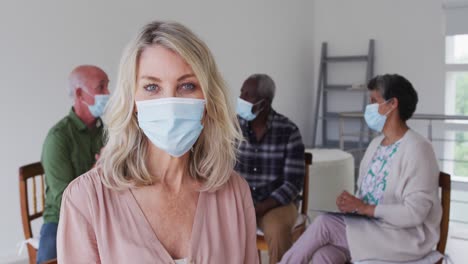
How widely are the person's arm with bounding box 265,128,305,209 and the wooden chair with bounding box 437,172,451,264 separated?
0.74 m

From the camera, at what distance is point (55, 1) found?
294 centimetres

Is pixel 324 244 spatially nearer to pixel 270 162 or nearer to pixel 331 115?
pixel 270 162

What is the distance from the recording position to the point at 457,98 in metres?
5.30

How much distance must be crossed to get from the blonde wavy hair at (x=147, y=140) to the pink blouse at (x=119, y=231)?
0.15 feet

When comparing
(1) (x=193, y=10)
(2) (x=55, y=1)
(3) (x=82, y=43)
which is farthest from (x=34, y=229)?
(1) (x=193, y=10)

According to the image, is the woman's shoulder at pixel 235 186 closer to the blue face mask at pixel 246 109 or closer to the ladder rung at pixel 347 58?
the blue face mask at pixel 246 109

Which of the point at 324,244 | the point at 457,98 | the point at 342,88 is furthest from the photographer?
the point at 342,88

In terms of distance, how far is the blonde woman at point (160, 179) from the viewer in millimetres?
1098

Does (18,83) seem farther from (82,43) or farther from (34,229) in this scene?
(34,229)

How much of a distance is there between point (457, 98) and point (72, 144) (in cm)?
443

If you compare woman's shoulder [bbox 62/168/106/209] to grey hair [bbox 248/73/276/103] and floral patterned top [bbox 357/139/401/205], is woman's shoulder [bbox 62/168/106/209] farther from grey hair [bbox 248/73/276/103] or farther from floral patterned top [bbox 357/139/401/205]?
grey hair [bbox 248/73/276/103]

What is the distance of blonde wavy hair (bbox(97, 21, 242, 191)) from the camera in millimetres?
1130

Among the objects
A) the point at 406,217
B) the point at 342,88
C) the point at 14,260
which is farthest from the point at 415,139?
the point at 342,88

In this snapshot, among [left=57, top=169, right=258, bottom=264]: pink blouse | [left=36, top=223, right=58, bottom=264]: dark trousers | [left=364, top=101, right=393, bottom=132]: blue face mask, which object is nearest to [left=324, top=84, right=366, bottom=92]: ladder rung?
[left=364, top=101, right=393, bottom=132]: blue face mask
